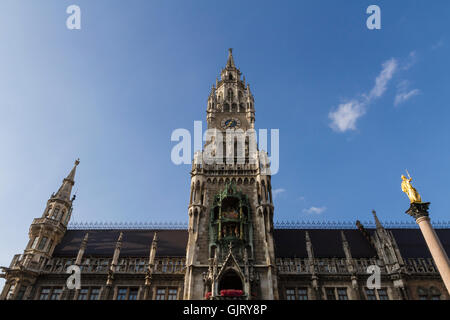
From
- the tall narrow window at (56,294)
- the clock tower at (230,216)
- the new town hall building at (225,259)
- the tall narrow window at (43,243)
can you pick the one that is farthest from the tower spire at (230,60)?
the tall narrow window at (56,294)

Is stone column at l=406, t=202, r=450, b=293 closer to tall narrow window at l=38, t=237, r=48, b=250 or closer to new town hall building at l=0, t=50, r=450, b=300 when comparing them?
new town hall building at l=0, t=50, r=450, b=300

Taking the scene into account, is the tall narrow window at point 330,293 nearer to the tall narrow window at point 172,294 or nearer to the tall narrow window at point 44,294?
the tall narrow window at point 172,294

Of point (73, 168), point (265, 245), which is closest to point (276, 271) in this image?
point (265, 245)

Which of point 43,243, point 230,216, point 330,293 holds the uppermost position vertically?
point 230,216

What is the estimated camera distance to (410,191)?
24.4 m

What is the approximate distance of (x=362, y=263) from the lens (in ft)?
112

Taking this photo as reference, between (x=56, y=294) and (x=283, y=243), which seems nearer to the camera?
(x=56, y=294)

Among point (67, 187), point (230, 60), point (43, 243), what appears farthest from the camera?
point (230, 60)

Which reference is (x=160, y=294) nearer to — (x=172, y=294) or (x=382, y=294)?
(x=172, y=294)

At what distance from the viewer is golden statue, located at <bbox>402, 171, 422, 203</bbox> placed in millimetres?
23875

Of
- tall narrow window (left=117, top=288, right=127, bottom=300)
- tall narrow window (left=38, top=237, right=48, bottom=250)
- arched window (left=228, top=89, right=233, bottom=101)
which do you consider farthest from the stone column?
tall narrow window (left=38, top=237, right=48, bottom=250)

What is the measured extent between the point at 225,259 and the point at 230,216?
198 inches

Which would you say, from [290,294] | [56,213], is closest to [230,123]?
[290,294]
